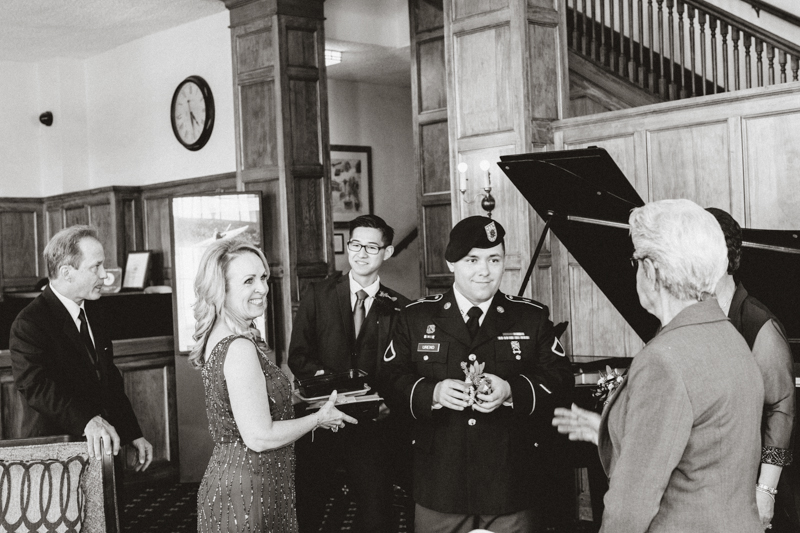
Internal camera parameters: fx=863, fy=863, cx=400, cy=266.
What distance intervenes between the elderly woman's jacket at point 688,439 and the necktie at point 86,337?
2.53 m

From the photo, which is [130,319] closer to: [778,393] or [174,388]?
[174,388]

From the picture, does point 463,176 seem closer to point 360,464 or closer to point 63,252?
point 360,464

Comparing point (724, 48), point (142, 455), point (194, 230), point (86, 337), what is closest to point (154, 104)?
point (194, 230)

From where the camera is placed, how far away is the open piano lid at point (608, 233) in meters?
3.42

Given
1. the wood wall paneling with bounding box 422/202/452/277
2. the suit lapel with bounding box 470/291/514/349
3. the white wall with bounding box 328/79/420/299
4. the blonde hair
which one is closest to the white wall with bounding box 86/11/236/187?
the white wall with bounding box 328/79/420/299

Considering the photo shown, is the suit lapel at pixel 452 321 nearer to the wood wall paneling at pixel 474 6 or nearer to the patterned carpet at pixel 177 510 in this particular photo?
the patterned carpet at pixel 177 510

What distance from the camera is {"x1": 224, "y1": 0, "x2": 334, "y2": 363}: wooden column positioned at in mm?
7605

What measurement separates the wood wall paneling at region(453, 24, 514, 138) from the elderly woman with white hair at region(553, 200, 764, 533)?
3.80 meters

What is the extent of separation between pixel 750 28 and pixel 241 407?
248 inches

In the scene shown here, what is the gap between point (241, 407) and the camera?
271 cm

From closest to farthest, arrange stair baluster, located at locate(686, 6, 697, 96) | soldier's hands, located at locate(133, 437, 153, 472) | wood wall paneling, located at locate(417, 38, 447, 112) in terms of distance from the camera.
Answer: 1. soldier's hands, located at locate(133, 437, 153, 472)
2. stair baluster, located at locate(686, 6, 697, 96)
3. wood wall paneling, located at locate(417, 38, 447, 112)

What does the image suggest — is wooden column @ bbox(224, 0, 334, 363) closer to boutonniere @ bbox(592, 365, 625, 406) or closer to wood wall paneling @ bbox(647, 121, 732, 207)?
wood wall paneling @ bbox(647, 121, 732, 207)

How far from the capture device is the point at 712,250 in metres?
2.09

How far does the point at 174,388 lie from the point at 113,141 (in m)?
4.47
